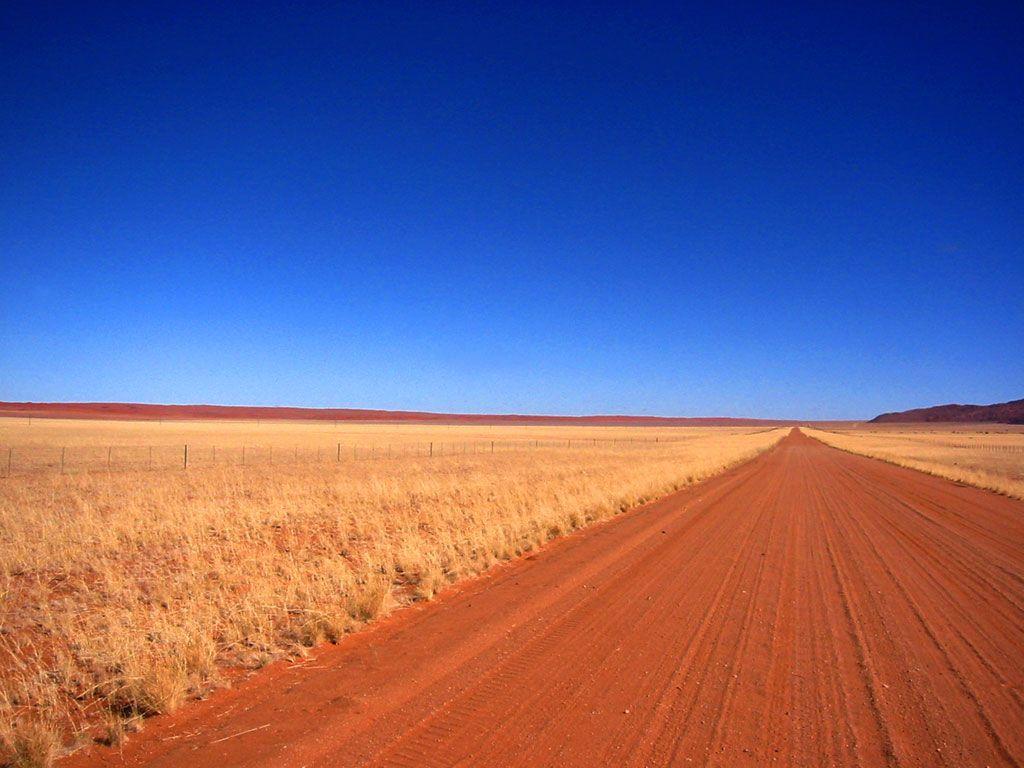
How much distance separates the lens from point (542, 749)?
13.9ft

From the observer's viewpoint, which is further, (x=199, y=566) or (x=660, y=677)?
(x=199, y=566)

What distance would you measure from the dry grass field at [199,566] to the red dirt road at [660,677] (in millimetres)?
520

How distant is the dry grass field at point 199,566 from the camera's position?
522cm

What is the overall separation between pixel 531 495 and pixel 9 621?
13.0m

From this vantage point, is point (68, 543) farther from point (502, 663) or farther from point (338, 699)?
point (502, 663)

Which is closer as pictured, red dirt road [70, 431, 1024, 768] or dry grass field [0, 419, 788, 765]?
red dirt road [70, 431, 1024, 768]

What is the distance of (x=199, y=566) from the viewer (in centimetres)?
972

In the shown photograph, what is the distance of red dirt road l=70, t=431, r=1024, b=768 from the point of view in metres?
4.27

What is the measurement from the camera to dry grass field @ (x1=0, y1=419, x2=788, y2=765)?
17.1ft

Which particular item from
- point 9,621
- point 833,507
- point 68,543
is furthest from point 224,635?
point 833,507

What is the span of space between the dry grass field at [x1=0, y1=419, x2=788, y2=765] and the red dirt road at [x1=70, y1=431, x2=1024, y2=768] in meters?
0.52

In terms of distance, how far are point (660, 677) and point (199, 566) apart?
25.7ft

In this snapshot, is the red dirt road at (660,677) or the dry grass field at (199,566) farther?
the dry grass field at (199,566)

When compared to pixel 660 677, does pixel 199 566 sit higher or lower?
lower
